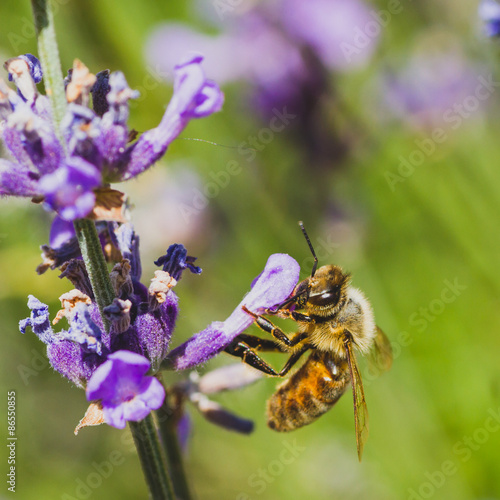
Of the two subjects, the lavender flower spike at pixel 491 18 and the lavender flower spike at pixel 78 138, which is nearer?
the lavender flower spike at pixel 78 138

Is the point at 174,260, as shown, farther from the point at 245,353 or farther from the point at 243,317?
the point at 245,353

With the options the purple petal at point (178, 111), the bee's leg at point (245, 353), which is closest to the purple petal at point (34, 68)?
the purple petal at point (178, 111)

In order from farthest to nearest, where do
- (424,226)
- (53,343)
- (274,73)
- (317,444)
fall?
(424,226) → (317,444) → (274,73) → (53,343)

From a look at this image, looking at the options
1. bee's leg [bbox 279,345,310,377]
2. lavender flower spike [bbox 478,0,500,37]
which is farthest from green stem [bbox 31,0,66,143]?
lavender flower spike [bbox 478,0,500,37]

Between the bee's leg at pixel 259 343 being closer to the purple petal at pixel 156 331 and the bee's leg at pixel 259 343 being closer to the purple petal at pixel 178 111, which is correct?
the purple petal at pixel 156 331

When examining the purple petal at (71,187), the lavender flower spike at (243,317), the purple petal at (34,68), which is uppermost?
the purple petal at (71,187)

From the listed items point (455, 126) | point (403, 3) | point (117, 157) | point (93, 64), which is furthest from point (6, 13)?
point (117, 157)

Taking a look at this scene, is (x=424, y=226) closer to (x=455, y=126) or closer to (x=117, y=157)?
(x=455, y=126)
